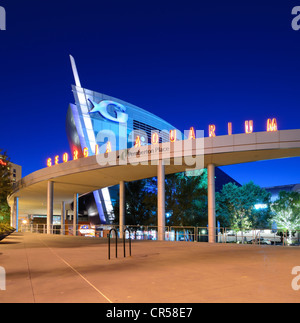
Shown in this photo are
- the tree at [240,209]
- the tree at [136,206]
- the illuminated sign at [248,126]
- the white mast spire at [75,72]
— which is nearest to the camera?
the illuminated sign at [248,126]

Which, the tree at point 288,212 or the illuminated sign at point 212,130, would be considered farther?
the tree at point 288,212

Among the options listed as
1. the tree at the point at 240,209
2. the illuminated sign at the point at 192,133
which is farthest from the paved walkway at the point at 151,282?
the tree at the point at 240,209

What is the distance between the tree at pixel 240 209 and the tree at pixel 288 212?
10.9 feet

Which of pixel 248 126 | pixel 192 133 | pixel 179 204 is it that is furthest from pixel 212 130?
pixel 179 204

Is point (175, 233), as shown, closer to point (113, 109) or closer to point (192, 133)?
point (192, 133)

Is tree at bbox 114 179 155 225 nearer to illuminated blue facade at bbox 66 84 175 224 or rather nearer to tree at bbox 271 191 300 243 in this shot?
illuminated blue facade at bbox 66 84 175 224

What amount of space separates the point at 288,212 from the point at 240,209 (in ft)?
26.9

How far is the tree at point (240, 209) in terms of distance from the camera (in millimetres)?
44438

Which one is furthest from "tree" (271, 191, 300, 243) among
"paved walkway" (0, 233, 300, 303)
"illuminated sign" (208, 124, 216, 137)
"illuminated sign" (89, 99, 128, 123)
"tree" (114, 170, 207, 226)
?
"paved walkway" (0, 233, 300, 303)

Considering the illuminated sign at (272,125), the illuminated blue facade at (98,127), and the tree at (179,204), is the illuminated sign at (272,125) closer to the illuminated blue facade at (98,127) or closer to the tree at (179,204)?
the tree at (179,204)

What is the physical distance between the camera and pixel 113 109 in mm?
63594

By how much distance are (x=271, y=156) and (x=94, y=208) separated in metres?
41.4
